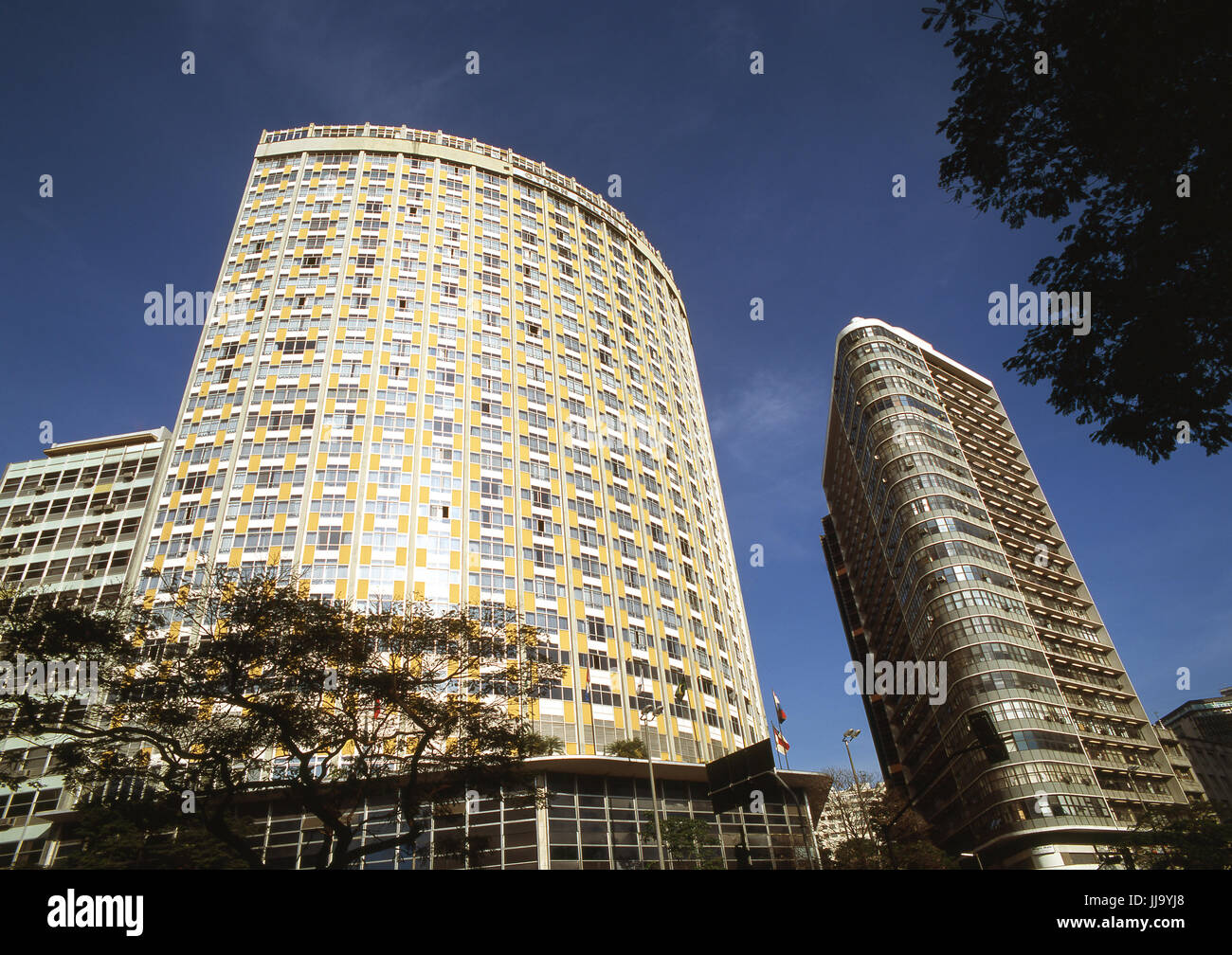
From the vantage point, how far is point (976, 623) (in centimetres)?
7131

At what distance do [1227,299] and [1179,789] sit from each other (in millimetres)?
80591

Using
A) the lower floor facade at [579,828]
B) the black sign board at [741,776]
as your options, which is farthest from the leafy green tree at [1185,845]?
the black sign board at [741,776]

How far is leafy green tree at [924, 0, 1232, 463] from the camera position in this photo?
1137cm

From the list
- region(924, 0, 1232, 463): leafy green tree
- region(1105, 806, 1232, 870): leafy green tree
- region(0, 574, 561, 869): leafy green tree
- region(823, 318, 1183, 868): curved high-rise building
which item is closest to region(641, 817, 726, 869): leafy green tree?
region(0, 574, 561, 869): leafy green tree

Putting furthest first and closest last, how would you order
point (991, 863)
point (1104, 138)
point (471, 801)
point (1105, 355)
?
point (991, 863) → point (471, 801) → point (1105, 355) → point (1104, 138)

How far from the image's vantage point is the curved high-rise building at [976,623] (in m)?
63.8

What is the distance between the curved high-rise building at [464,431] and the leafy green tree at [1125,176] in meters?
36.2

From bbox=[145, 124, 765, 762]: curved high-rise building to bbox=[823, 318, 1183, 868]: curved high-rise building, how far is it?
803 inches

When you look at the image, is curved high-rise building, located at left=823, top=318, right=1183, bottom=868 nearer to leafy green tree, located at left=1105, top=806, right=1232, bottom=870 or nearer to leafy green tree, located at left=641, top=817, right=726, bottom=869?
leafy green tree, located at left=1105, top=806, right=1232, bottom=870

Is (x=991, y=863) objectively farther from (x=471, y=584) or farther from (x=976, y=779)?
(x=471, y=584)

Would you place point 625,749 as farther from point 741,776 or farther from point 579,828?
point 741,776

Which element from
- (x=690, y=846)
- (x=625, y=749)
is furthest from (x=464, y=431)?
(x=690, y=846)
